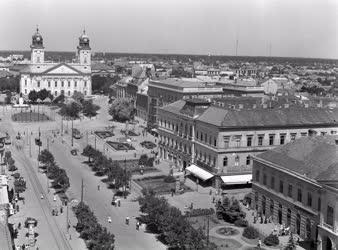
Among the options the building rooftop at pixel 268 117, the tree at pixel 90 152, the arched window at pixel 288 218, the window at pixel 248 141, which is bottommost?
the arched window at pixel 288 218

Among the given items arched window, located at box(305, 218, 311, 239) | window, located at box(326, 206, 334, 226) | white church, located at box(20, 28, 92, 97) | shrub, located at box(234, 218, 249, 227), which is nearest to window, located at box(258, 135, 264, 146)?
shrub, located at box(234, 218, 249, 227)

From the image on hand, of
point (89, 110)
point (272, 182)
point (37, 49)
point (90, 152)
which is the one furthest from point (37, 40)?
point (272, 182)

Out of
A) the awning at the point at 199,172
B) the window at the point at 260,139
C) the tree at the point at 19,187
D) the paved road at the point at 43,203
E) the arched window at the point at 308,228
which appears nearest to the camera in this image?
the paved road at the point at 43,203

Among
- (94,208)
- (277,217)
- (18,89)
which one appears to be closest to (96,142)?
(94,208)

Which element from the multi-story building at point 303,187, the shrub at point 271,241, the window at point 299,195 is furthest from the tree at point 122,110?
the shrub at point 271,241

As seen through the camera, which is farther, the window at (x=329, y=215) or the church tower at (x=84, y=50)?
the church tower at (x=84, y=50)

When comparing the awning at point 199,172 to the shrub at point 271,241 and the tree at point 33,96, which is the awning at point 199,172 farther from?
the tree at point 33,96

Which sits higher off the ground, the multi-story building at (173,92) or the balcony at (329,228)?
the multi-story building at (173,92)
